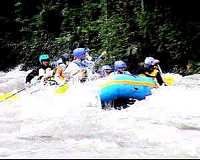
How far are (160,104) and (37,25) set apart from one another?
1305cm

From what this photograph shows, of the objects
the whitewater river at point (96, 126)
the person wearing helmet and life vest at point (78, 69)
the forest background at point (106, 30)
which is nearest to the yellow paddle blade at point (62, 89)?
the whitewater river at point (96, 126)

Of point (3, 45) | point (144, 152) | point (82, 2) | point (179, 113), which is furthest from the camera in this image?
point (3, 45)

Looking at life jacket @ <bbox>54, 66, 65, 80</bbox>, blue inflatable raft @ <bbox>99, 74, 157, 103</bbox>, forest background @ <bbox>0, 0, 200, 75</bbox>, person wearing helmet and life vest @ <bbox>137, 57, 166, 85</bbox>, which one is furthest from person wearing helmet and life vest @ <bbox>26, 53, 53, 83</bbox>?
forest background @ <bbox>0, 0, 200, 75</bbox>

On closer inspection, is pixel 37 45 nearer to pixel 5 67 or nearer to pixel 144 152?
pixel 5 67

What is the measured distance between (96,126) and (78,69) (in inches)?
187

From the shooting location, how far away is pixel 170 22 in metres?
16.7

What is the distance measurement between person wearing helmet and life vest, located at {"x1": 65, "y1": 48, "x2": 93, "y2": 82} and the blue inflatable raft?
2.39 meters

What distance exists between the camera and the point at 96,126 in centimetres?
834

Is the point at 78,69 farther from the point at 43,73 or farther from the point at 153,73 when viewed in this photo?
the point at 153,73

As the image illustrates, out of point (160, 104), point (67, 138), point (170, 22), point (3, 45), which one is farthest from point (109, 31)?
point (67, 138)

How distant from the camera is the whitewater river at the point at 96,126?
6.56 m

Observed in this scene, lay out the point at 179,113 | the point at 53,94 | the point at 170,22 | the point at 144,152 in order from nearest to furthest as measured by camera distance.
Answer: the point at 144,152 < the point at 179,113 < the point at 53,94 < the point at 170,22

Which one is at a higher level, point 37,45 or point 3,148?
point 3,148

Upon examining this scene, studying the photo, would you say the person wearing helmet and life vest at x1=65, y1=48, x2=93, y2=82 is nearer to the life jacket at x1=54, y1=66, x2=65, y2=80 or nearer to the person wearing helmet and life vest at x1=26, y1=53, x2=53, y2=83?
the life jacket at x1=54, y1=66, x2=65, y2=80
